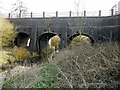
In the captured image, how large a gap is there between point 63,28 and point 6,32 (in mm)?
6449

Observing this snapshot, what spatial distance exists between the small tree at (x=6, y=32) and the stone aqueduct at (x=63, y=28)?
1.47 meters

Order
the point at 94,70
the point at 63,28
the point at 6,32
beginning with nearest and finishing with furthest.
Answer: the point at 94,70 < the point at 63,28 < the point at 6,32

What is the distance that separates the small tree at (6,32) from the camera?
91.3ft

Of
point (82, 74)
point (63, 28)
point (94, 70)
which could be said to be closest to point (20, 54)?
point (63, 28)

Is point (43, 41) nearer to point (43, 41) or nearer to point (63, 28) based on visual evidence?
point (43, 41)

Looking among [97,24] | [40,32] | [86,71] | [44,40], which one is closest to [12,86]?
[86,71]

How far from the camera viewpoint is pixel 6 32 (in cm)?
2866

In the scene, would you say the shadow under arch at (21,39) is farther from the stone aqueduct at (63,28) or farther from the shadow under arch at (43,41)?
the shadow under arch at (43,41)

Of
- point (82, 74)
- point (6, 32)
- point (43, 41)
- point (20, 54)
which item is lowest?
point (20, 54)

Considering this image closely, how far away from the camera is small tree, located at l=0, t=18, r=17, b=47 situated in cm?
2782

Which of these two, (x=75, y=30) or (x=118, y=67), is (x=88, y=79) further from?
(x=75, y=30)

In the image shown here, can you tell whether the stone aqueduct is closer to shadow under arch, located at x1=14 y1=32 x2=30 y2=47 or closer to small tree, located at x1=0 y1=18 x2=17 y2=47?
shadow under arch, located at x1=14 y1=32 x2=30 y2=47

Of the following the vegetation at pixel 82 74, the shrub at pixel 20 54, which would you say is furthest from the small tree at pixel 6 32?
the vegetation at pixel 82 74

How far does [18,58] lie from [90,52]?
17645mm
